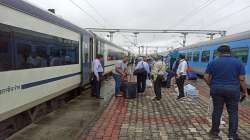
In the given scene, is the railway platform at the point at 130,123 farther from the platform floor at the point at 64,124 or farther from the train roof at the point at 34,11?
the train roof at the point at 34,11

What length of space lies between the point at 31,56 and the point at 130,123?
105 inches

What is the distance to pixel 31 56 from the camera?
6.92 metres

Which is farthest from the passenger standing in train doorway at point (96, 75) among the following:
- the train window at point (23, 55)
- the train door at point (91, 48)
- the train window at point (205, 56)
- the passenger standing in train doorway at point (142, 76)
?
the train window at point (205, 56)

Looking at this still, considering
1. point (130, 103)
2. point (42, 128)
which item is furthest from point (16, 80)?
point (130, 103)

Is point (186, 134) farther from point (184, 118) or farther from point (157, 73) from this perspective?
point (157, 73)

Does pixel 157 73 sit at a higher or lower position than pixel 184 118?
higher

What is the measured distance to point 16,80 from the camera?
605 cm

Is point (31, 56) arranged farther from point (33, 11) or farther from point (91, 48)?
point (91, 48)

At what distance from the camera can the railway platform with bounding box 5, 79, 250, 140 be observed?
6.32 meters

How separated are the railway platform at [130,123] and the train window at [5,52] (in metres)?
1.43

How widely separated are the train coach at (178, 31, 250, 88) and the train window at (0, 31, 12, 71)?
3.92 m

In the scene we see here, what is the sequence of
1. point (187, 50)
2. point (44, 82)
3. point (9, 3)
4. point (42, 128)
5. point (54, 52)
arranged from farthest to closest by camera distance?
point (187, 50)
point (54, 52)
point (44, 82)
point (42, 128)
point (9, 3)

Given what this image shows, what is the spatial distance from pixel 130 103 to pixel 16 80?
5.13 meters

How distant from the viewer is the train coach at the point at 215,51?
1439 centimetres
